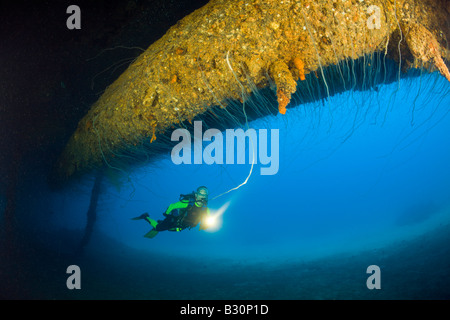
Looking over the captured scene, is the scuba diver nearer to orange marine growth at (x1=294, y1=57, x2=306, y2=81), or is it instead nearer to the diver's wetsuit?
the diver's wetsuit

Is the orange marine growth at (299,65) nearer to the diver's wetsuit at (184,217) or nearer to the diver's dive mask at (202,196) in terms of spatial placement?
the diver's dive mask at (202,196)

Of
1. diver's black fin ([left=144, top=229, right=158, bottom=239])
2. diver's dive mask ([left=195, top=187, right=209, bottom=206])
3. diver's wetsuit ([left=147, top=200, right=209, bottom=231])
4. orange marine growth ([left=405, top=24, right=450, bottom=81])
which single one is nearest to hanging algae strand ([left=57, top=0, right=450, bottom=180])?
orange marine growth ([left=405, top=24, right=450, bottom=81])

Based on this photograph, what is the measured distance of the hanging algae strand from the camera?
200 cm

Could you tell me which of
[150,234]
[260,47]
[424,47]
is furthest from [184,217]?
[424,47]

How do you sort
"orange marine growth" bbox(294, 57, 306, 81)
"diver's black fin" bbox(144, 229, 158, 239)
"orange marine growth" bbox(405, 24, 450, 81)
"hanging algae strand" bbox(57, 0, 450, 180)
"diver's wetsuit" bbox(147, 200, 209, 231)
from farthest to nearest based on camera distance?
"diver's black fin" bbox(144, 229, 158, 239) < "diver's wetsuit" bbox(147, 200, 209, 231) < "orange marine growth" bbox(294, 57, 306, 81) < "hanging algae strand" bbox(57, 0, 450, 180) < "orange marine growth" bbox(405, 24, 450, 81)

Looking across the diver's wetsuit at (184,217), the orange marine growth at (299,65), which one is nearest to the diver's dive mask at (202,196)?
the diver's wetsuit at (184,217)

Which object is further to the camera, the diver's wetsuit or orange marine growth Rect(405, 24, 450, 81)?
the diver's wetsuit

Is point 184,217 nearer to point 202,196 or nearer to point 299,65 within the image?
point 202,196

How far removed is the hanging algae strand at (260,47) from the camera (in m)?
2.00

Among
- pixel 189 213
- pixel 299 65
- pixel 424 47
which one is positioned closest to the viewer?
pixel 424 47

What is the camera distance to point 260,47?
2.14 m

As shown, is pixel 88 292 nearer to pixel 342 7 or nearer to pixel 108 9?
pixel 108 9

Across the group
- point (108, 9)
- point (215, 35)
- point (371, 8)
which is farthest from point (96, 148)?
point (371, 8)

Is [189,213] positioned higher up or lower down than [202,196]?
lower down
